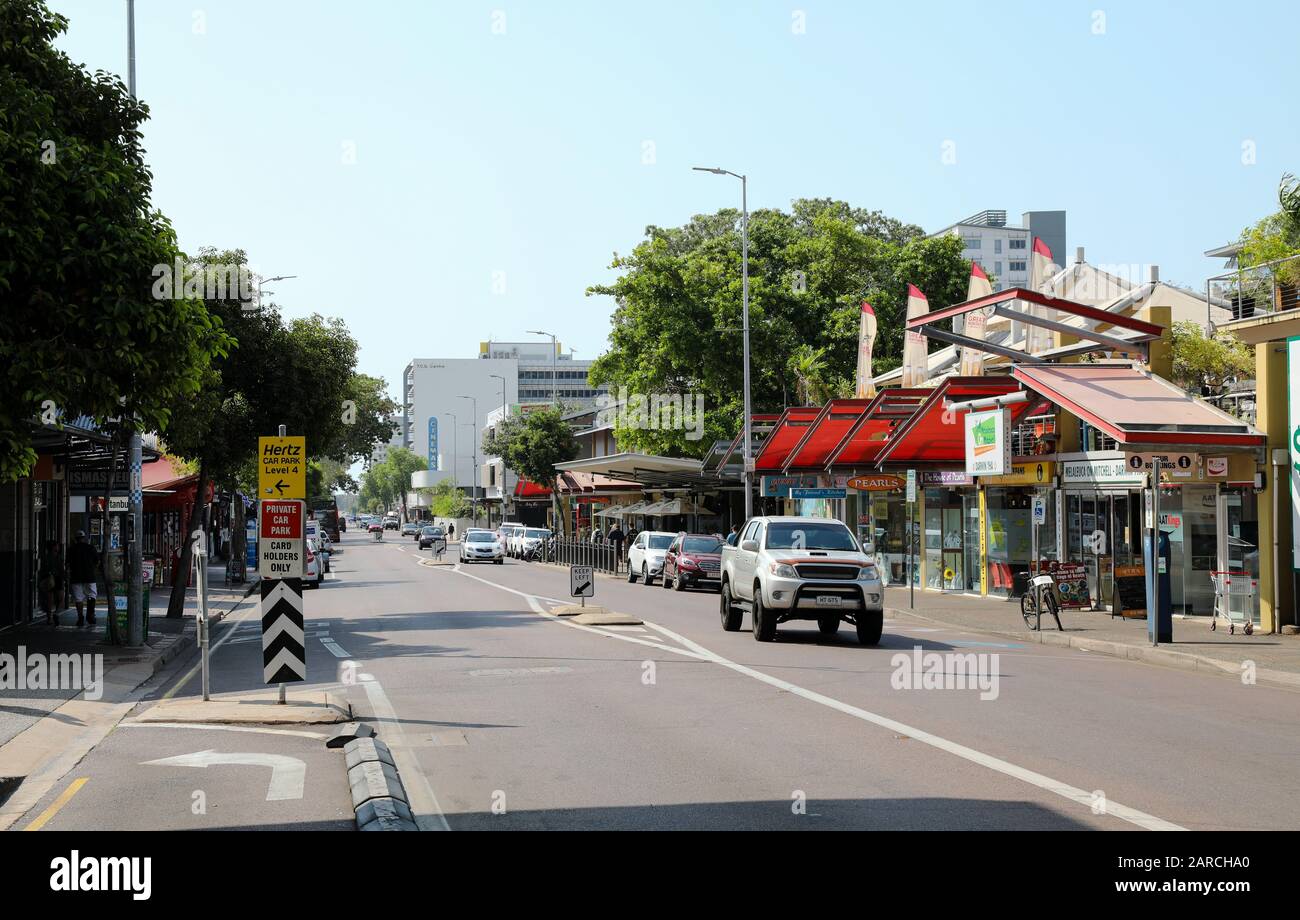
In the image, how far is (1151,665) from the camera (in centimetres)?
1828

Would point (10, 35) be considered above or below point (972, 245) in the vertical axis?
below

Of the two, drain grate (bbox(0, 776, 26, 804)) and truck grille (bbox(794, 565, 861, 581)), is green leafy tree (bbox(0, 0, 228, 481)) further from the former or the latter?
truck grille (bbox(794, 565, 861, 581))

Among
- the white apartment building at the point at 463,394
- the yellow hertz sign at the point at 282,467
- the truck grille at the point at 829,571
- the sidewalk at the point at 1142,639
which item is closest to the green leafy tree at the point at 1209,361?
the sidewalk at the point at 1142,639

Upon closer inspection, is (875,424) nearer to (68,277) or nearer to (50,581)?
(50,581)

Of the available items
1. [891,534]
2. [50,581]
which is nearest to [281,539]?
[50,581]

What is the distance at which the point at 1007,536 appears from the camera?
30812 mm

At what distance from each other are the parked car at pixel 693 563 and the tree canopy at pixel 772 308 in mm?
12537

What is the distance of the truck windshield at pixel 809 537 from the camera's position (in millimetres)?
20406

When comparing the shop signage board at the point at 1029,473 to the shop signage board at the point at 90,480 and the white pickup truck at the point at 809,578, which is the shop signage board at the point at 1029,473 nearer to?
A: the white pickup truck at the point at 809,578

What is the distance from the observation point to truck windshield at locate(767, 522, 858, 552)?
20.4 m
